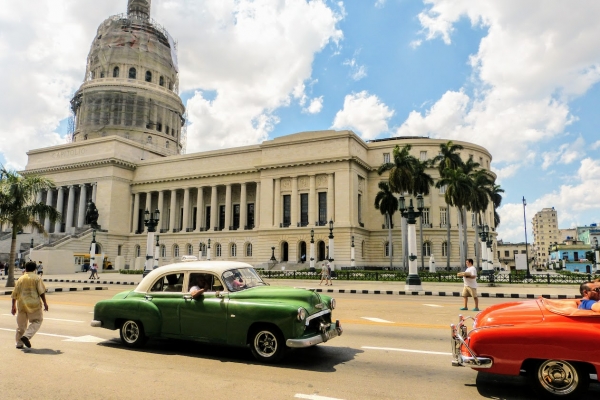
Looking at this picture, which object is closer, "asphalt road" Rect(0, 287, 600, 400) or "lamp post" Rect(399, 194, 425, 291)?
"asphalt road" Rect(0, 287, 600, 400)

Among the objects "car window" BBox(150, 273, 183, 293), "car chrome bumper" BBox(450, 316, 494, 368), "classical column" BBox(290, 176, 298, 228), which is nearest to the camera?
"car chrome bumper" BBox(450, 316, 494, 368)

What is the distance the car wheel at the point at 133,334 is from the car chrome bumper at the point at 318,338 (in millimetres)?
3115

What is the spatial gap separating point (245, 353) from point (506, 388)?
4229mm

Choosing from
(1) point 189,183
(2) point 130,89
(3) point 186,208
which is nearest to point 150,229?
(3) point 186,208

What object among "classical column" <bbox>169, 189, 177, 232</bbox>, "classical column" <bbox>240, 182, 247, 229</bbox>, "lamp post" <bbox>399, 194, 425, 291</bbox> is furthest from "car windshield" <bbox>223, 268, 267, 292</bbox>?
"classical column" <bbox>169, 189, 177, 232</bbox>

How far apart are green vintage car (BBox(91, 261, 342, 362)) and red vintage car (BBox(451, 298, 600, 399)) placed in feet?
7.93

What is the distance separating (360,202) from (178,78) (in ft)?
163

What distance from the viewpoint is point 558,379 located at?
5207 millimetres

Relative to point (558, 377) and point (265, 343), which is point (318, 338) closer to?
point (265, 343)

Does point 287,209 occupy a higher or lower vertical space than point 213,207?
lower

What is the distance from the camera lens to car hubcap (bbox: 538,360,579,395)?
5121mm

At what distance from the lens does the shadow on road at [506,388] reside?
5335mm

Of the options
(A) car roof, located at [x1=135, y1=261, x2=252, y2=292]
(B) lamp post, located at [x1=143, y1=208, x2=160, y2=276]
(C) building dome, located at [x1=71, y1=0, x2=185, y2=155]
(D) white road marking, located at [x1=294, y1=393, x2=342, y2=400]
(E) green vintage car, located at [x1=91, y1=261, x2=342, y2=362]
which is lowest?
(D) white road marking, located at [x1=294, y1=393, x2=342, y2=400]

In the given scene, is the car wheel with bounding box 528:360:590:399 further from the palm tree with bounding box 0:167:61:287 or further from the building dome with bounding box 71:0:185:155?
the building dome with bounding box 71:0:185:155
